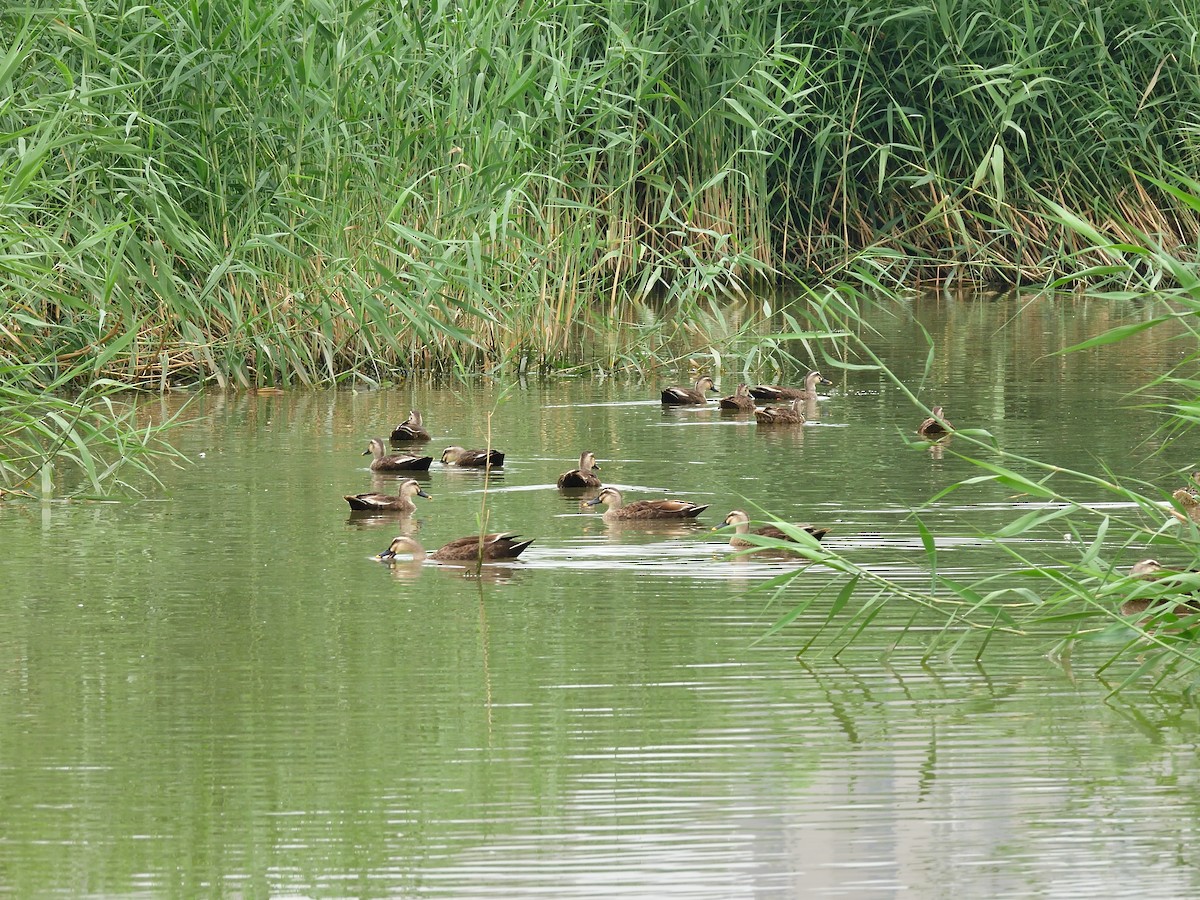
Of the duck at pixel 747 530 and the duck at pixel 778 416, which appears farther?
the duck at pixel 778 416

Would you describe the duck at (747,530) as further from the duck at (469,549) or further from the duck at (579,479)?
the duck at (579,479)

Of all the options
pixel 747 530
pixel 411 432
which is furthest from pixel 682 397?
pixel 747 530

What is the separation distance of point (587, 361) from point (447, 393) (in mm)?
1827

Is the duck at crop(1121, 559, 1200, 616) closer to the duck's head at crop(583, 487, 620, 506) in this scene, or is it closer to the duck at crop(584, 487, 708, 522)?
the duck at crop(584, 487, 708, 522)

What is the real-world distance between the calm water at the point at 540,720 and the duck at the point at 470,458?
582 millimetres

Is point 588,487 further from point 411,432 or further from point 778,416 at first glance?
point 778,416

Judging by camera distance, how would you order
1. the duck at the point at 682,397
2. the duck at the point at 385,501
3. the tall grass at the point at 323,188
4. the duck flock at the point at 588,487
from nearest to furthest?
the duck flock at the point at 588,487, the duck at the point at 385,501, the tall grass at the point at 323,188, the duck at the point at 682,397

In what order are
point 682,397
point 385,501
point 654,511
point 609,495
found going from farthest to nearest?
point 682,397, point 385,501, point 609,495, point 654,511

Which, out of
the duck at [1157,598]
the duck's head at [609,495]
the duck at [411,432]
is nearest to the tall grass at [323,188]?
the duck at [411,432]

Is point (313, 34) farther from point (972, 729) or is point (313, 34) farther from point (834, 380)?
point (972, 729)

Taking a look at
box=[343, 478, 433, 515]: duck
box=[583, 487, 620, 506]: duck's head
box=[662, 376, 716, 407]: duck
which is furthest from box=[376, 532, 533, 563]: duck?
box=[662, 376, 716, 407]: duck

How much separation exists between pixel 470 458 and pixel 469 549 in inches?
107

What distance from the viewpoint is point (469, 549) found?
8.82m

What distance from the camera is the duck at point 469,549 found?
873 centimetres
